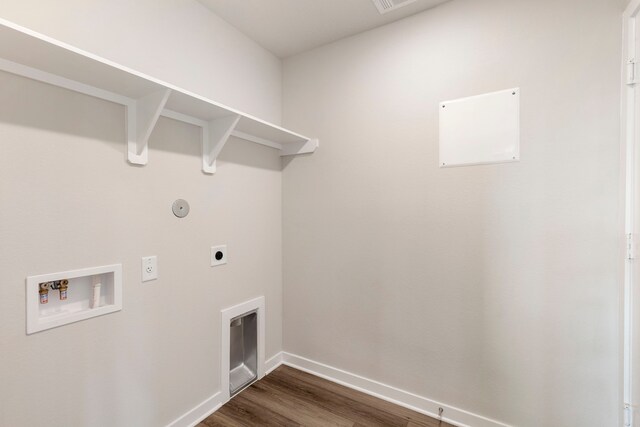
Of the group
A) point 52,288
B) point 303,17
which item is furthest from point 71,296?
point 303,17

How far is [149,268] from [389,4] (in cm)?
212

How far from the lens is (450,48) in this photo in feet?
5.64

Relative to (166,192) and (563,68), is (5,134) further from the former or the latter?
(563,68)

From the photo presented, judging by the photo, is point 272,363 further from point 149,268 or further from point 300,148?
point 300,148

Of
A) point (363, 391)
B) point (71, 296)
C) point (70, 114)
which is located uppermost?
point (70, 114)

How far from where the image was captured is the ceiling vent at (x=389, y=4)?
171 cm

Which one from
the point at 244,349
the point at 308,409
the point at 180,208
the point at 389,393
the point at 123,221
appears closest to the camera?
the point at 123,221

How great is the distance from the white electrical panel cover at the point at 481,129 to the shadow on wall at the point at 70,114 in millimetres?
1625

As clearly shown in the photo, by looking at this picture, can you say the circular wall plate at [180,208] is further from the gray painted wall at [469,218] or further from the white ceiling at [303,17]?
the white ceiling at [303,17]

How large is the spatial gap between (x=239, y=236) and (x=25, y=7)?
1476mm

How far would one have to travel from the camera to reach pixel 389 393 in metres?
1.94

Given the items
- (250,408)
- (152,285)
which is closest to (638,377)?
(250,408)

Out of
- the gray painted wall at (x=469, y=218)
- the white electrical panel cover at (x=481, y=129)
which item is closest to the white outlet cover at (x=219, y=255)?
the gray painted wall at (x=469, y=218)

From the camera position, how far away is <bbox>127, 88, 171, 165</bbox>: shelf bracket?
4.42 ft
